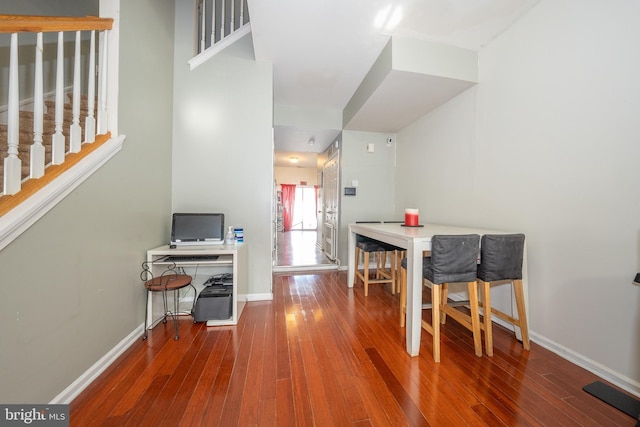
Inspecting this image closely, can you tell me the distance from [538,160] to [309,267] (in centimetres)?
316

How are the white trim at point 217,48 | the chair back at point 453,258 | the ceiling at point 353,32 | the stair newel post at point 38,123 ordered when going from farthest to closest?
the white trim at point 217,48
the ceiling at point 353,32
the chair back at point 453,258
the stair newel post at point 38,123

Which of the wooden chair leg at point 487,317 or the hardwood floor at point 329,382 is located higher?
the wooden chair leg at point 487,317

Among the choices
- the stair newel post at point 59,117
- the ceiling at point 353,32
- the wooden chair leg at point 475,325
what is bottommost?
the wooden chair leg at point 475,325

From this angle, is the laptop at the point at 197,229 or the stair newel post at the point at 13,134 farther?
the laptop at the point at 197,229

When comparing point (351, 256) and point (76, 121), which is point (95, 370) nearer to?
point (76, 121)

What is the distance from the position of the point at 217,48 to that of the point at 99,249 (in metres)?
2.27

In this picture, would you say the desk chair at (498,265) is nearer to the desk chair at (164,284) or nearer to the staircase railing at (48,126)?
the desk chair at (164,284)

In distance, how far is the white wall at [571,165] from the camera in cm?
133

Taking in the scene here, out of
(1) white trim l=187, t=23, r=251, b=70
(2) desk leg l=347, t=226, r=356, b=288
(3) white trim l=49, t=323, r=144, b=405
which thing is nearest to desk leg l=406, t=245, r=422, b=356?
(2) desk leg l=347, t=226, r=356, b=288

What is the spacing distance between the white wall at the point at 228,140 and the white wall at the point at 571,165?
2289 mm

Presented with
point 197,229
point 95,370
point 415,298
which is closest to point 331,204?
point 197,229

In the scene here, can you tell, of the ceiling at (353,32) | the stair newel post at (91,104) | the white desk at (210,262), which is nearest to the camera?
the stair newel post at (91,104)

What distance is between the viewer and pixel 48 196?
1.09 m

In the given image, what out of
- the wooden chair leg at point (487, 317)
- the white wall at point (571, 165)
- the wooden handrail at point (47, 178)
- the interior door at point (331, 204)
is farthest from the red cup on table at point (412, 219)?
the wooden handrail at point (47, 178)
